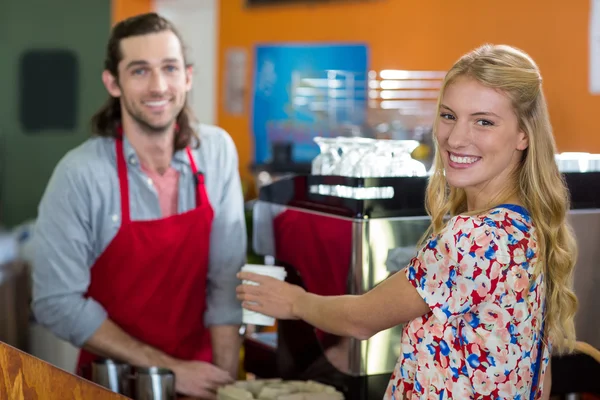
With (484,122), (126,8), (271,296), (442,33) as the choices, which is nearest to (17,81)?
(126,8)

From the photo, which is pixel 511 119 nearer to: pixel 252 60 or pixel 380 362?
pixel 380 362

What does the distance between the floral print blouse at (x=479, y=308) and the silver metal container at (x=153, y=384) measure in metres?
0.55

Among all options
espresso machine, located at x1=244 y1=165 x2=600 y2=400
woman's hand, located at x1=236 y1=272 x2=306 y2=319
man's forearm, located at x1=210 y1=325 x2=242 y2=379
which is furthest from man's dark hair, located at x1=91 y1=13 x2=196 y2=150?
woman's hand, located at x1=236 y1=272 x2=306 y2=319

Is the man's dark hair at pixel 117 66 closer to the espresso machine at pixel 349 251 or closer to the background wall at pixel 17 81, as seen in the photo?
the espresso machine at pixel 349 251

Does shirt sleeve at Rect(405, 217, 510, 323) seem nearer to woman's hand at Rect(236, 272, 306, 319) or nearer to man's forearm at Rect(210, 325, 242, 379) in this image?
woman's hand at Rect(236, 272, 306, 319)

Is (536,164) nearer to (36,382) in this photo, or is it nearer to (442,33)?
(36,382)

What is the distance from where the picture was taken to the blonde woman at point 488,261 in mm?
1352

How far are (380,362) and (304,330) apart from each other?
23 cm

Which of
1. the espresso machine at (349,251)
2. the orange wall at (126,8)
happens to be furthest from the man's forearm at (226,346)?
the orange wall at (126,8)

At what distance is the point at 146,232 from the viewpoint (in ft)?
6.97

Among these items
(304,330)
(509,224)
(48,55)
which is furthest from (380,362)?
(48,55)

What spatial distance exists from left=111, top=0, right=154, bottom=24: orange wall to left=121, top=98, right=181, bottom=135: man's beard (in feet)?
9.77

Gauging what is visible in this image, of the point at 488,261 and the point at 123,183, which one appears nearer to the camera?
the point at 488,261

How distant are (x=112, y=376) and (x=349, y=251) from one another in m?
0.56
